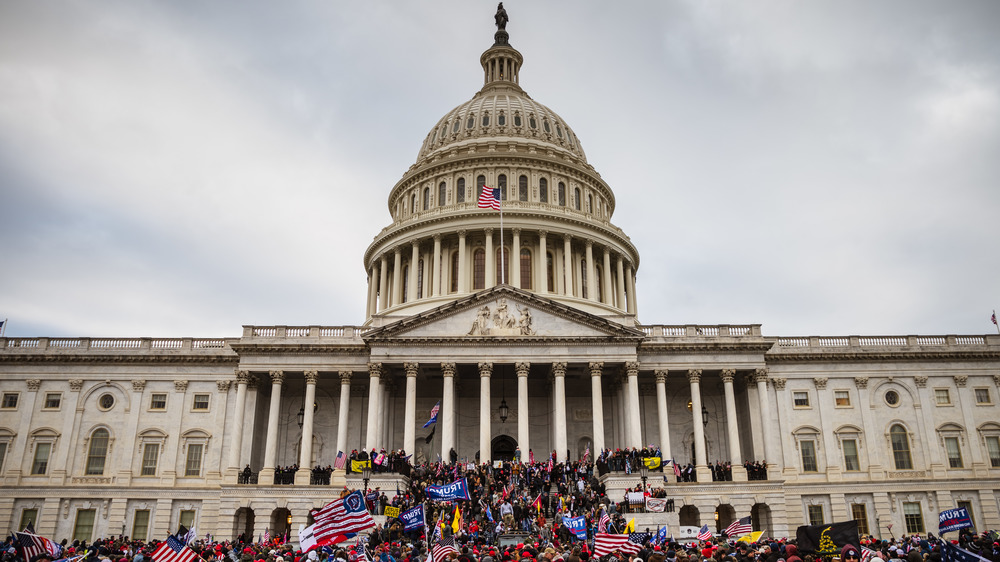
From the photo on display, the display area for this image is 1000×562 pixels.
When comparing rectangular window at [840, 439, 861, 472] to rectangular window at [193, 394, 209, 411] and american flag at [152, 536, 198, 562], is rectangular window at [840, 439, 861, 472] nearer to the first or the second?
rectangular window at [193, 394, 209, 411]

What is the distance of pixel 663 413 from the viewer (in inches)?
1829

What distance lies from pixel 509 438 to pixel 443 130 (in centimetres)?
3431

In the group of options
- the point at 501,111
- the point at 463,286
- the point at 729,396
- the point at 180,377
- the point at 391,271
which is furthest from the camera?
the point at 501,111

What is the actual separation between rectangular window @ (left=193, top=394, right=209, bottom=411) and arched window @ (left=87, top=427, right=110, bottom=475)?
19.2 feet

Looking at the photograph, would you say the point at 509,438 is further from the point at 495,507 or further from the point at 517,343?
the point at 495,507

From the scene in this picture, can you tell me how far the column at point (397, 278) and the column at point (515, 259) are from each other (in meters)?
10.1

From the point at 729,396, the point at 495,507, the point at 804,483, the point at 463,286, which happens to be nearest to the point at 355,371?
the point at 463,286

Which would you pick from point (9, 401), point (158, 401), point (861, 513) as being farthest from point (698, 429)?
point (9, 401)

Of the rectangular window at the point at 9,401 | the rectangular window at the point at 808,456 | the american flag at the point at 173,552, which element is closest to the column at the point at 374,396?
the rectangular window at the point at 9,401

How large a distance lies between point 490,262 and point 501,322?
592 inches

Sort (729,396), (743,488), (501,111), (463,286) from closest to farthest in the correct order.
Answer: (743,488)
(729,396)
(463,286)
(501,111)

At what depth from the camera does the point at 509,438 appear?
2032 inches

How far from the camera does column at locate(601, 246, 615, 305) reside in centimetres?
6334

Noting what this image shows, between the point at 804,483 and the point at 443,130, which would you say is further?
the point at 443,130
